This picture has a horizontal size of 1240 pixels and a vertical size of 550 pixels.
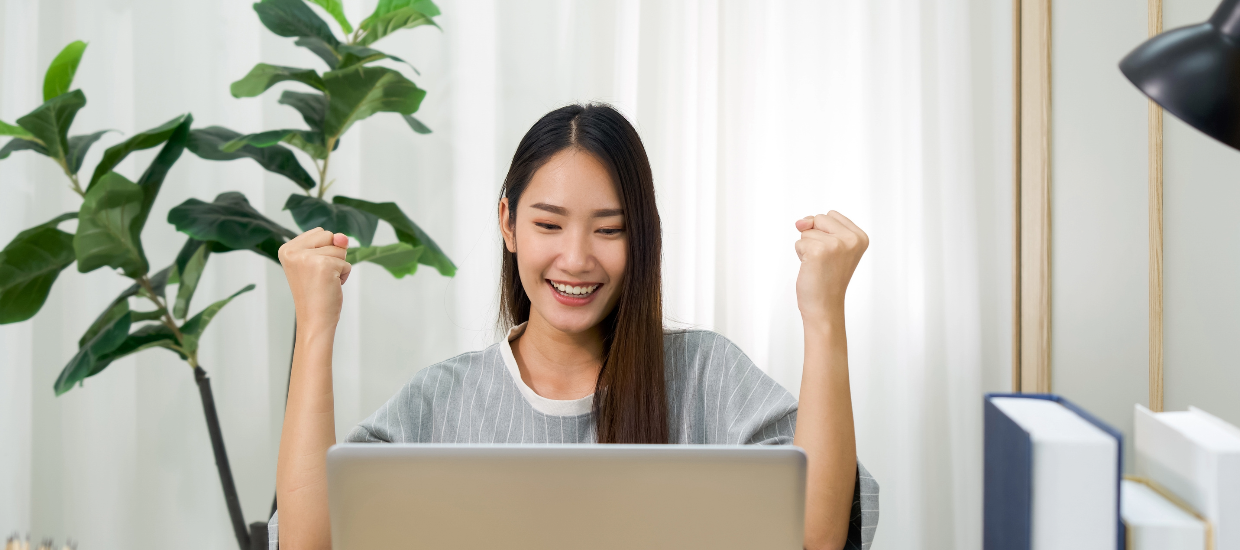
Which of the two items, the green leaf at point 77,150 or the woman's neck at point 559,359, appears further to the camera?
the green leaf at point 77,150

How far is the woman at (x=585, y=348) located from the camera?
35.4 inches

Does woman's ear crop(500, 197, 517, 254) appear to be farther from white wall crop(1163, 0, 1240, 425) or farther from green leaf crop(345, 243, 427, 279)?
white wall crop(1163, 0, 1240, 425)

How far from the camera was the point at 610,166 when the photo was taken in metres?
1.08

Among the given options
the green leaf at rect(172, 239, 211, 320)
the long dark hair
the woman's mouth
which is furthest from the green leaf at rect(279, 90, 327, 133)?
the woman's mouth

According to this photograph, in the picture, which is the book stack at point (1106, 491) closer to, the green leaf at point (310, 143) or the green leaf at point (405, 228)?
the green leaf at point (405, 228)

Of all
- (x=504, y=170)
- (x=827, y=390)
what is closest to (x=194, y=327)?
(x=504, y=170)

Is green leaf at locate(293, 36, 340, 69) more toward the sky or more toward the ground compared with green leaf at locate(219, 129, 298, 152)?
more toward the sky

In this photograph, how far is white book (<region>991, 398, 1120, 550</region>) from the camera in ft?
1.94

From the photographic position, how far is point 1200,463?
61cm

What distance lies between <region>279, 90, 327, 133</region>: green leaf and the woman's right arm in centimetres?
76

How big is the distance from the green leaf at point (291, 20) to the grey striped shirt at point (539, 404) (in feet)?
2.78

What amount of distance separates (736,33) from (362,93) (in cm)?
104

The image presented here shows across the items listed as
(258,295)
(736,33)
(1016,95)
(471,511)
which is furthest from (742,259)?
(471,511)

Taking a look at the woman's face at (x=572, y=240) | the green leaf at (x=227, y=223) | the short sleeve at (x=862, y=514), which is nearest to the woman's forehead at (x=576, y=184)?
the woman's face at (x=572, y=240)
